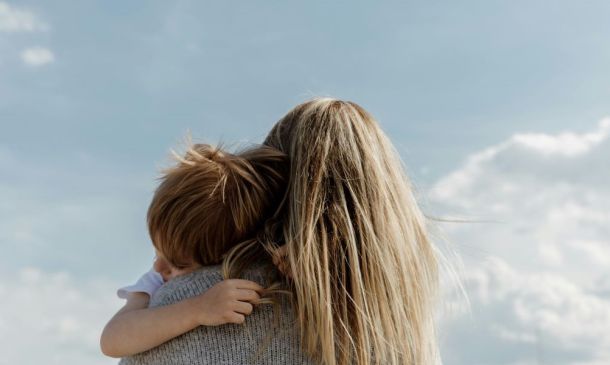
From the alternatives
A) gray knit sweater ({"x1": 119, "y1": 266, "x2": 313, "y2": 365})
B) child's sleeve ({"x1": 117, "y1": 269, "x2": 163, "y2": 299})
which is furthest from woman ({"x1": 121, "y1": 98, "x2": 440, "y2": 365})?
child's sleeve ({"x1": 117, "y1": 269, "x2": 163, "y2": 299})

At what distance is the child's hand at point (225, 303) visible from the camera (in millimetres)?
2850

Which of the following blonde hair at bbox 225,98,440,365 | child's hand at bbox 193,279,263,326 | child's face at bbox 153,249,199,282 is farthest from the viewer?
child's face at bbox 153,249,199,282

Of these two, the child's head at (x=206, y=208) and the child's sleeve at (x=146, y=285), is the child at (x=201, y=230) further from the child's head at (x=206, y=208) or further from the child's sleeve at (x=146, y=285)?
the child's sleeve at (x=146, y=285)

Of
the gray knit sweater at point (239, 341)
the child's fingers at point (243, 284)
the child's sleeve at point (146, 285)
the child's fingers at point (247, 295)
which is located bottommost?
the gray knit sweater at point (239, 341)

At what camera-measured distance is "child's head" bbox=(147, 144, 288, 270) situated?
3.01m

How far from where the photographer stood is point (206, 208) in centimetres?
301

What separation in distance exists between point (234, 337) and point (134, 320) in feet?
1.21

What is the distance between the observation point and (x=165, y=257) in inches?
122

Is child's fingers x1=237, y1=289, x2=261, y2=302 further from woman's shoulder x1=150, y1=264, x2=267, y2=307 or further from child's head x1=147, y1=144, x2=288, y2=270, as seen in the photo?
child's head x1=147, y1=144, x2=288, y2=270

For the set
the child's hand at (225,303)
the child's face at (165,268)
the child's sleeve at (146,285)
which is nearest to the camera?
the child's hand at (225,303)

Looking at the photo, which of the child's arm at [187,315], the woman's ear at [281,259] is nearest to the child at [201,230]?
the child's arm at [187,315]

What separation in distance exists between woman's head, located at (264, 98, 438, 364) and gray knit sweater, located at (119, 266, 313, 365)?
0.06 metres

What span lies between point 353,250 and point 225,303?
492mm

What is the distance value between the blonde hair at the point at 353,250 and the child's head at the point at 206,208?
8 cm
